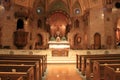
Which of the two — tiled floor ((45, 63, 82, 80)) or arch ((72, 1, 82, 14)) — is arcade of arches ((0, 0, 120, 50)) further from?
tiled floor ((45, 63, 82, 80))

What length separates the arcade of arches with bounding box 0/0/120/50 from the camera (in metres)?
23.6

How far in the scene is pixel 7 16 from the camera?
928 inches

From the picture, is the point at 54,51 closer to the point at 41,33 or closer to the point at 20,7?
the point at 20,7

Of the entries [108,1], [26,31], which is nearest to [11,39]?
[26,31]

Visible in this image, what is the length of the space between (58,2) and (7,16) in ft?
40.8

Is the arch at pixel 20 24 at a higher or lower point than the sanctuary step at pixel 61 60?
higher

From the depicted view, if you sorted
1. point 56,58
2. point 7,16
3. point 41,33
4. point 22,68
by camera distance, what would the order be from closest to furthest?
point 22,68, point 56,58, point 7,16, point 41,33

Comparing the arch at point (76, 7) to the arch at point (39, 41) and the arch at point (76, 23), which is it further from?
the arch at point (39, 41)

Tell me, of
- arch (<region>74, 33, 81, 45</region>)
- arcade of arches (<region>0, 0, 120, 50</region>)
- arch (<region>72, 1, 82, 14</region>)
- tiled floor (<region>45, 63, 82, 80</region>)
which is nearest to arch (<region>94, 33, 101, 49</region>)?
arcade of arches (<region>0, 0, 120, 50</region>)

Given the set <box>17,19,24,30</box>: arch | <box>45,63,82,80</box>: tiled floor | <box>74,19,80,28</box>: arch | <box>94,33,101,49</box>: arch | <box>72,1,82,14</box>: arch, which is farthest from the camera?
<box>72,1,82,14</box>: arch

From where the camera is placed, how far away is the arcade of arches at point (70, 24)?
2364 cm

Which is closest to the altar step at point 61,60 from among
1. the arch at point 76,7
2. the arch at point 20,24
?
the arch at point 20,24

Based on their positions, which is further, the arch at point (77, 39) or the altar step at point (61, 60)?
the arch at point (77, 39)

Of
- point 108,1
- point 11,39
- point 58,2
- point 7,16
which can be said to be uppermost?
point 58,2
